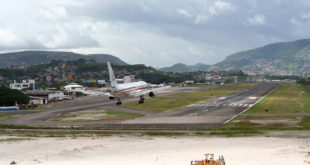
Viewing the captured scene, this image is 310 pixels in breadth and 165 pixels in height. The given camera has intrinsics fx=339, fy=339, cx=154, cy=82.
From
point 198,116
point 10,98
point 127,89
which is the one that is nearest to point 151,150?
point 198,116

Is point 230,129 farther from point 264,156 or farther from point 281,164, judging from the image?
point 281,164

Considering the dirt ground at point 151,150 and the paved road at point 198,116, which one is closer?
the dirt ground at point 151,150

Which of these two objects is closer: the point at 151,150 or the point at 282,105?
the point at 151,150

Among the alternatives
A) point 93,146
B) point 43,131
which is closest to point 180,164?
point 93,146

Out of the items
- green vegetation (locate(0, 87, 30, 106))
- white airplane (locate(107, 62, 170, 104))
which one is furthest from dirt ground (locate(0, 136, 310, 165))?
green vegetation (locate(0, 87, 30, 106))

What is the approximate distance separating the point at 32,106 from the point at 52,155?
281 ft

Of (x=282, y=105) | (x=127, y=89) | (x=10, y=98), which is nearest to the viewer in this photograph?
(x=282, y=105)

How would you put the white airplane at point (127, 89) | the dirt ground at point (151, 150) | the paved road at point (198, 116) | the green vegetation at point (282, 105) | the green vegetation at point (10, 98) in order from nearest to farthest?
the dirt ground at point (151, 150) → the paved road at point (198, 116) → the green vegetation at point (282, 105) → the white airplane at point (127, 89) → the green vegetation at point (10, 98)

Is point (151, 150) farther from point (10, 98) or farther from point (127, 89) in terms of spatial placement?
point (10, 98)

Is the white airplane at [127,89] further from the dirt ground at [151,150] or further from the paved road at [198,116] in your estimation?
the dirt ground at [151,150]

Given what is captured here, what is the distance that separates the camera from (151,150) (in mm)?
42625

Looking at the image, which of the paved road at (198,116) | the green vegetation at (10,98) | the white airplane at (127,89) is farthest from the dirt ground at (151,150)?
the green vegetation at (10,98)

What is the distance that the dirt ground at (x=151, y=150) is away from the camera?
3616 centimetres

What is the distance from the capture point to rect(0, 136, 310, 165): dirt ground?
119 ft
